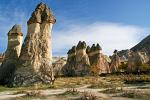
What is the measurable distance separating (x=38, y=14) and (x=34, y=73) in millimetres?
7629

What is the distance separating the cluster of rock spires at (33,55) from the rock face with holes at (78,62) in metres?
28.5

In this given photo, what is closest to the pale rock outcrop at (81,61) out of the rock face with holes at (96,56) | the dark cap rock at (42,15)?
the rock face with holes at (96,56)

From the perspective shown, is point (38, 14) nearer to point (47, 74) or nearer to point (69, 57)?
point (47, 74)

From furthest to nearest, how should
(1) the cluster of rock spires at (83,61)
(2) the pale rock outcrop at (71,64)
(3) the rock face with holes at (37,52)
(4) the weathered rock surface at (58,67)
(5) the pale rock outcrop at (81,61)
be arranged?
1. (4) the weathered rock surface at (58,67)
2. (2) the pale rock outcrop at (71,64)
3. (1) the cluster of rock spires at (83,61)
4. (5) the pale rock outcrop at (81,61)
5. (3) the rock face with holes at (37,52)

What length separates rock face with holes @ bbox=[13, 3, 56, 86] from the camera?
120ft

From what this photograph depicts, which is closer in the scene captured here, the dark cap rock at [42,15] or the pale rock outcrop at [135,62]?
the dark cap rock at [42,15]

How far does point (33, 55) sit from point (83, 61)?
34.9 meters

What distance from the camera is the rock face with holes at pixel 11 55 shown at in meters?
40.4

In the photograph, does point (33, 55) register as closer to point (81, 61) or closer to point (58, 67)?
point (81, 61)

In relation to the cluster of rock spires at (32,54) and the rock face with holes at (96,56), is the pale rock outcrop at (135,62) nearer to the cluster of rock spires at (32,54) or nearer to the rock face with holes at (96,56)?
the rock face with holes at (96,56)

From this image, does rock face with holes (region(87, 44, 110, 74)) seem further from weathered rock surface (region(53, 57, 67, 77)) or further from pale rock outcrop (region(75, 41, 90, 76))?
weathered rock surface (region(53, 57, 67, 77))

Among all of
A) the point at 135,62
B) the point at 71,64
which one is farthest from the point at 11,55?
the point at 135,62

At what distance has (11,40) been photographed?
1735 inches

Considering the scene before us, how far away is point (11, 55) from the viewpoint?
42.2 metres
